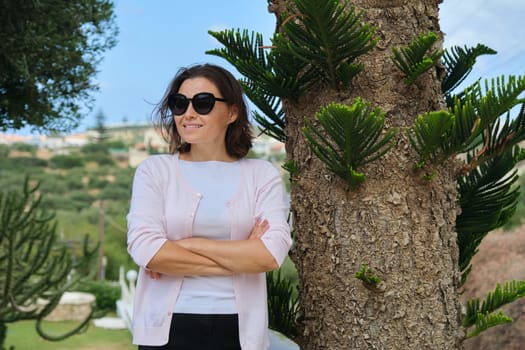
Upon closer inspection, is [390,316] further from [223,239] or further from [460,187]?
[460,187]

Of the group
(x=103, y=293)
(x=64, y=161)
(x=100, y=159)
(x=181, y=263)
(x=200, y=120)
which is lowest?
(x=103, y=293)

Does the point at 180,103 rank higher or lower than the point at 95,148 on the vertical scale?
lower

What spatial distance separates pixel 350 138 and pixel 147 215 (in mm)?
537

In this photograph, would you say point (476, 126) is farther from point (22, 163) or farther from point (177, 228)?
point (22, 163)

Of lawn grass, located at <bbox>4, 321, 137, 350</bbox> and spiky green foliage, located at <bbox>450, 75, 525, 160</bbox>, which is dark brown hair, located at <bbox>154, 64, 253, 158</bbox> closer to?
spiky green foliage, located at <bbox>450, 75, 525, 160</bbox>

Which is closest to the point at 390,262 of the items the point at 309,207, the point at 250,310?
the point at 309,207

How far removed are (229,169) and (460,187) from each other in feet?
2.66

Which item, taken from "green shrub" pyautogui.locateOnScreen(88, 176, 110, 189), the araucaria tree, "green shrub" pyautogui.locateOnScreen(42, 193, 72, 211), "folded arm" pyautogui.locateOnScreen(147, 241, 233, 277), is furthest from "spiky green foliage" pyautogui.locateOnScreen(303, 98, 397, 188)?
"green shrub" pyautogui.locateOnScreen(88, 176, 110, 189)

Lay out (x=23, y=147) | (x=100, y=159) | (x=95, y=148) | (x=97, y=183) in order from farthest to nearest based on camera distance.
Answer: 1. (x=95, y=148)
2. (x=100, y=159)
3. (x=23, y=147)
4. (x=97, y=183)

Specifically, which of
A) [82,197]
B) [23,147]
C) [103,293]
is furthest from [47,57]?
[23,147]

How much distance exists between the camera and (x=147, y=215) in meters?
1.63

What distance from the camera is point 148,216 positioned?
1.63 m

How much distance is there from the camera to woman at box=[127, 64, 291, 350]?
157 cm

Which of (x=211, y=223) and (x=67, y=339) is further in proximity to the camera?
(x=67, y=339)
